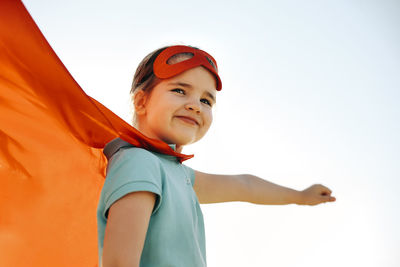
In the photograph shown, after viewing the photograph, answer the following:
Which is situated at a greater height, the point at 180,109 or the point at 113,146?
the point at 180,109

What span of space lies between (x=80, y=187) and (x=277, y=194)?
120cm

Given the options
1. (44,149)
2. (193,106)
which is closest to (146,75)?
(193,106)

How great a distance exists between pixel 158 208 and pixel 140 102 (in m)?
0.68

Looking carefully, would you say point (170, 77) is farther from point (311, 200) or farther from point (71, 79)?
point (311, 200)

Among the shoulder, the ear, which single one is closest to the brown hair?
the ear

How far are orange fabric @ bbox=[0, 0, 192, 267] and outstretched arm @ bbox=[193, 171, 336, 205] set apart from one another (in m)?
0.57

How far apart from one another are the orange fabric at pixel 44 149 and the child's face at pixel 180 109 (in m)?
0.15

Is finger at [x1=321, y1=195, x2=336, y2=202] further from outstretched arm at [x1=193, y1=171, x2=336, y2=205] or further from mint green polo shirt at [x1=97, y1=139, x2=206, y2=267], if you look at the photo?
mint green polo shirt at [x1=97, y1=139, x2=206, y2=267]

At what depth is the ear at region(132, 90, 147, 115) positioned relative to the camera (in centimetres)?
177

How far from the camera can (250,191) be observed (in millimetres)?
2154

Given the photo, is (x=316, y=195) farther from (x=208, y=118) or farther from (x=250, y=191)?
(x=208, y=118)

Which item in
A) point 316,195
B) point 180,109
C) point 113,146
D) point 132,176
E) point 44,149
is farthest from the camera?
point 316,195

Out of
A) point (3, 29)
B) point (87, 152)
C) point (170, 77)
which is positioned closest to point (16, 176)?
point (87, 152)

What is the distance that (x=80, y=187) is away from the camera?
1474 mm
